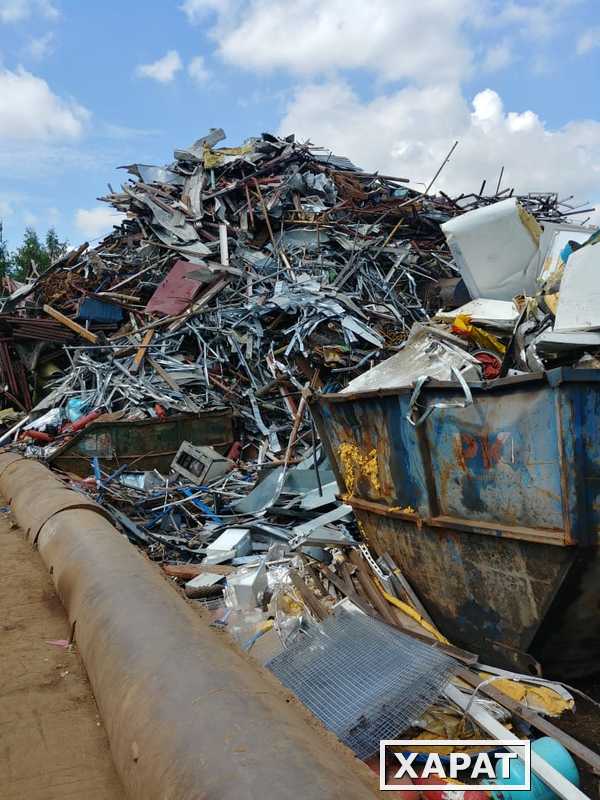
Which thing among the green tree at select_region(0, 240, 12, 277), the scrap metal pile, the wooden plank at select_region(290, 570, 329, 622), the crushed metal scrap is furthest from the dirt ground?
the green tree at select_region(0, 240, 12, 277)

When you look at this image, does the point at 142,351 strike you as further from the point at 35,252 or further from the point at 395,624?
the point at 35,252

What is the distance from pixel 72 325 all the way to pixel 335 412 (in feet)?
24.7

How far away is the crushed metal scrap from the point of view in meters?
3.07

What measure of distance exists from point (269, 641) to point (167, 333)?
7132 mm

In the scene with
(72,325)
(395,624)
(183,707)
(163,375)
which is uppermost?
(72,325)

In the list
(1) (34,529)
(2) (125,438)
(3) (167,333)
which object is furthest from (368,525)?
(3) (167,333)

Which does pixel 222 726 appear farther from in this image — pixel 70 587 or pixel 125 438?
pixel 125 438

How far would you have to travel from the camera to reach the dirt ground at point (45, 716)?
→ 235 cm

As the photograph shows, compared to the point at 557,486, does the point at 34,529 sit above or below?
below

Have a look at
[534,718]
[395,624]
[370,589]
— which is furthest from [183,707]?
[370,589]

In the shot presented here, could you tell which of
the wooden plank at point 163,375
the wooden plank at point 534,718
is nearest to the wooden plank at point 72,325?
the wooden plank at point 163,375

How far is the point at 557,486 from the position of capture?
2.87m

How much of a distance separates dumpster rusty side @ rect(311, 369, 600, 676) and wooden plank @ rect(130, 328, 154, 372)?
20.5 ft

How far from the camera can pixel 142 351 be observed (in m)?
9.84
